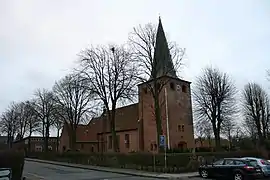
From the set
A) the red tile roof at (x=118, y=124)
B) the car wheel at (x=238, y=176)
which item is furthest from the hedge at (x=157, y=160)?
the red tile roof at (x=118, y=124)

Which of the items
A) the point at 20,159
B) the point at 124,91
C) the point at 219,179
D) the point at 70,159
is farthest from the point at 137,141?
the point at 20,159

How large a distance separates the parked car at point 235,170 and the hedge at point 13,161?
13.3m

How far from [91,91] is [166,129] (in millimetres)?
12849

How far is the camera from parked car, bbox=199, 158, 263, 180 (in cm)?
1980

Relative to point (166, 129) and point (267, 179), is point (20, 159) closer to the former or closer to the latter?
point (267, 179)

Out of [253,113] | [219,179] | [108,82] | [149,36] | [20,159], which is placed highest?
[149,36]

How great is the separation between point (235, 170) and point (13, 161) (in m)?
13.8

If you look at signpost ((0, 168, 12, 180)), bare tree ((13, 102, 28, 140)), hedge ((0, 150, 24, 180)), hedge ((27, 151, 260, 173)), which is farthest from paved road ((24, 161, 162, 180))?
bare tree ((13, 102, 28, 140))

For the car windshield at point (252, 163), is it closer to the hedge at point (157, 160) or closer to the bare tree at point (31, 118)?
the hedge at point (157, 160)

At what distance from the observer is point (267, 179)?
66.8ft

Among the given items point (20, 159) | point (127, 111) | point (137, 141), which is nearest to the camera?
point (20, 159)

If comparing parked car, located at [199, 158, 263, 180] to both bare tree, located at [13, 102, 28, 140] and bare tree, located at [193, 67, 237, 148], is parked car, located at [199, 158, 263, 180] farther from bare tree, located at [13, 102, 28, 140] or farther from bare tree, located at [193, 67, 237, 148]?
bare tree, located at [13, 102, 28, 140]

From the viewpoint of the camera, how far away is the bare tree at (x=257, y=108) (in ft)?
167

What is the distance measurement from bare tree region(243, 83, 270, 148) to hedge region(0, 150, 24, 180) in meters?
42.5
